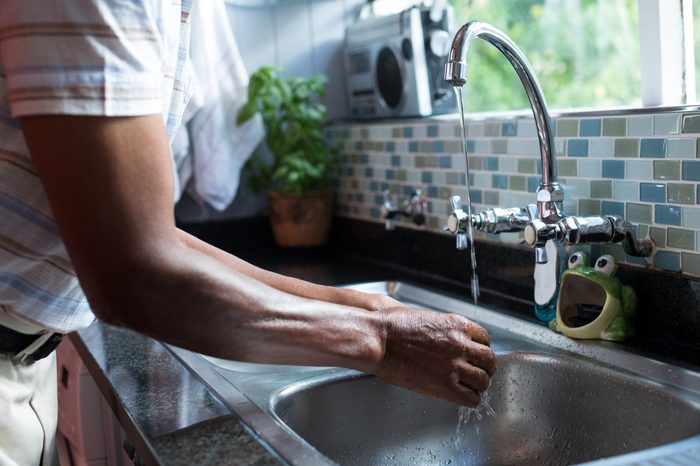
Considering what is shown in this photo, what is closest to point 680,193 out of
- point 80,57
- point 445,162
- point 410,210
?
point 445,162

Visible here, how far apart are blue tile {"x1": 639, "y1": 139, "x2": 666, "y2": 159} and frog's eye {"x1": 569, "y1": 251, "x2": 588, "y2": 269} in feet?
0.52

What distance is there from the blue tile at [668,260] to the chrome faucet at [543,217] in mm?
15

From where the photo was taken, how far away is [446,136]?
1536 millimetres

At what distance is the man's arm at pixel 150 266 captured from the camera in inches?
24.6

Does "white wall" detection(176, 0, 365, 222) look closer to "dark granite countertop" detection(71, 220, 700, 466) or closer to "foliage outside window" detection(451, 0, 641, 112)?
"dark granite countertop" detection(71, 220, 700, 466)

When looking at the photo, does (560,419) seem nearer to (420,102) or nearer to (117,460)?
(117,460)

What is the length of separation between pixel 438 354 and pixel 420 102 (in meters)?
0.92

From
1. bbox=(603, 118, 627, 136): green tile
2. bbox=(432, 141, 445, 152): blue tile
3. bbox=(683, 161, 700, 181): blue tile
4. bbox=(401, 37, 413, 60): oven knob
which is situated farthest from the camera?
bbox=(401, 37, 413, 60): oven knob

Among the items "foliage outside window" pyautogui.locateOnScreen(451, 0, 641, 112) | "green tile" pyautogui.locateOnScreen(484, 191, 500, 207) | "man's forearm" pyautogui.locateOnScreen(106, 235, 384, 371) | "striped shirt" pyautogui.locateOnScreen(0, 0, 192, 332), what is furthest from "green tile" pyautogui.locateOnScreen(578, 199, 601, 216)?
"foliage outside window" pyautogui.locateOnScreen(451, 0, 641, 112)

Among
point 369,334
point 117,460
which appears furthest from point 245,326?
point 117,460

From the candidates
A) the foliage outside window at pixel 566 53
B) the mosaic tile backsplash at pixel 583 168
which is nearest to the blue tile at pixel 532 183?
the mosaic tile backsplash at pixel 583 168

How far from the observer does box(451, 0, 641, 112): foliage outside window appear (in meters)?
4.98

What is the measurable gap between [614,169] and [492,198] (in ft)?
0.95

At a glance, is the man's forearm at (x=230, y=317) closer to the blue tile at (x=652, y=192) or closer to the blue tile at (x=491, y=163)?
the blue tile at (x=652, y=192)
